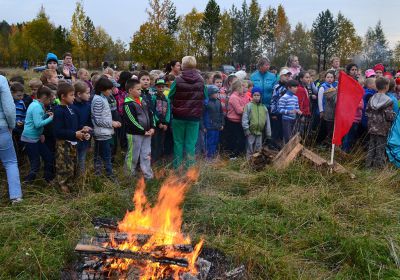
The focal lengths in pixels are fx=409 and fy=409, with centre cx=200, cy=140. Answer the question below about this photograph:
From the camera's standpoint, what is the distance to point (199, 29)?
45.8m

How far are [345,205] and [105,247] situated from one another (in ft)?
10.9

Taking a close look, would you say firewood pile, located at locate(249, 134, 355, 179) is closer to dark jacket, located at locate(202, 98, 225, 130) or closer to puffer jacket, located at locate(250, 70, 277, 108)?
dark jacket, located at locate(202, 98, 225, 130)

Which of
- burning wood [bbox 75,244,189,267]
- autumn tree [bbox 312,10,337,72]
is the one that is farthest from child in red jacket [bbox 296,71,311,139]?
autumn tree [bbox 312,10,337,72]

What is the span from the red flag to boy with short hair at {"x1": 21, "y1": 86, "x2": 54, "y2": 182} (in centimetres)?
449

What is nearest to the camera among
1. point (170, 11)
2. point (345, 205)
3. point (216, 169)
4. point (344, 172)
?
point (345, 205)

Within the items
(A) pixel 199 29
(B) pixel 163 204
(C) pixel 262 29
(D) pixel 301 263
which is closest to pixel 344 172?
(D) pixel 301 263

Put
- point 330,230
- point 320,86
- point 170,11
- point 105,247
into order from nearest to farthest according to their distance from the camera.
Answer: point 105,247
point 330,230
point 320,86
point 170,11

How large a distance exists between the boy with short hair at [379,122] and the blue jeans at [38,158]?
549 cm

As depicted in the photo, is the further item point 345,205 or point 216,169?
point 216,169

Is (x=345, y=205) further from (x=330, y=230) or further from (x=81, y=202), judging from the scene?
(x=81, y=202)

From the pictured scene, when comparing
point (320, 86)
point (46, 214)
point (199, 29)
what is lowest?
point (46, 214)

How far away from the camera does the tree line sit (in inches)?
1639

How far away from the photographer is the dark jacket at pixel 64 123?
5.54 m

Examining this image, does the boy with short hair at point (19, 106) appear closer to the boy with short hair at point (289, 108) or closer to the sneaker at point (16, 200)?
the sneaker at point (16, 200)
